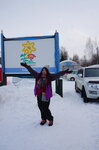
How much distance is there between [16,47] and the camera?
26.9 feet

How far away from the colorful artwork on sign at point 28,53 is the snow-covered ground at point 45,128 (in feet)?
9.48

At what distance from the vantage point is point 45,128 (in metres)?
3.85

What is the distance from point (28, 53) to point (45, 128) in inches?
206

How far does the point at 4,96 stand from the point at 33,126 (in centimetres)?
282

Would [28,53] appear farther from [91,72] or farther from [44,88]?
[44,88]

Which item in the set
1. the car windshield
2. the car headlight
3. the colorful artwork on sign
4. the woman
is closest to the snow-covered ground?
the woman

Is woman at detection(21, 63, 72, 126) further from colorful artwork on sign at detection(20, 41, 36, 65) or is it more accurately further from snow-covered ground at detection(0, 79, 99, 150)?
colorful artwork on sign at detection(20, 41, 36, 65)

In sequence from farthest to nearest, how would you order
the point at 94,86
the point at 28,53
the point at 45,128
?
the point at 28,53, the point at 94,86, the point at 45,128

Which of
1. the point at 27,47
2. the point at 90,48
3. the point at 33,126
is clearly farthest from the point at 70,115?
the point at 90,48

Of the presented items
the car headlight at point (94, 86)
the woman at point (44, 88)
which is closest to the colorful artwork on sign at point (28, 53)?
the car headlight at point (94, 86)

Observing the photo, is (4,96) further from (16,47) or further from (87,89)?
(87,89)

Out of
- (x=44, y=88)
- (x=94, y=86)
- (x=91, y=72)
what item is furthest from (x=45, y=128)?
(x=91, y=72)

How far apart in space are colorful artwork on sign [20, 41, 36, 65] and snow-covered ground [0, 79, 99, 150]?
2.89m

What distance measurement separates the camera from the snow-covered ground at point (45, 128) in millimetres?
3088
